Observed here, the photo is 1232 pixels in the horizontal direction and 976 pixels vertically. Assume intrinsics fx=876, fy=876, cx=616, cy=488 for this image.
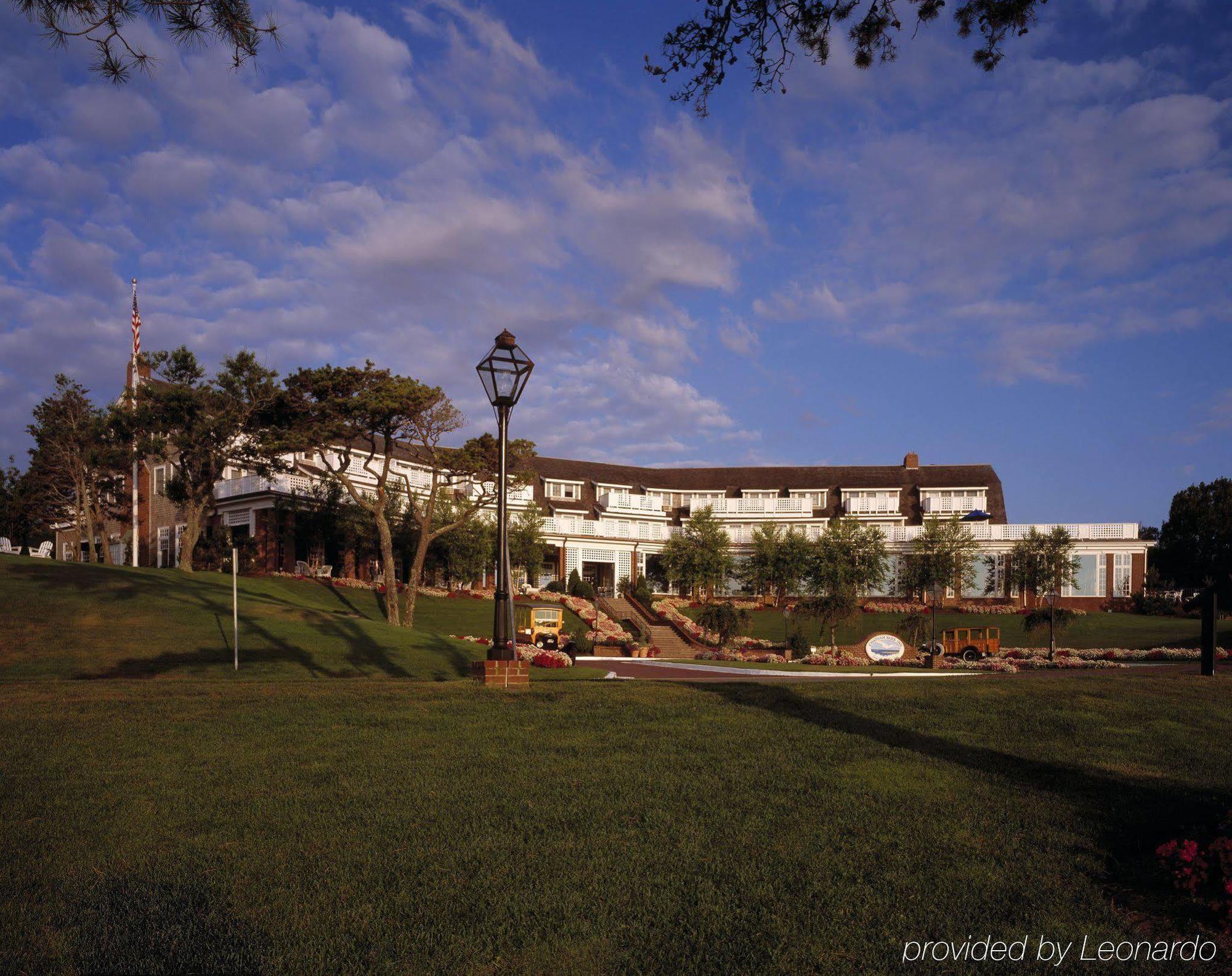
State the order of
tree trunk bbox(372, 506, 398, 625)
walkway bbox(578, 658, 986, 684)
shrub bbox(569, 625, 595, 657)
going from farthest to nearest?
1. shrub bbox(569, 625, 595, 657)
2. tree trunk bbox(372, 506, 398, 625)
3. walkway bbox(578, 658, 986, 684)

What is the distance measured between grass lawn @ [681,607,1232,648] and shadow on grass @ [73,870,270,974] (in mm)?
35413

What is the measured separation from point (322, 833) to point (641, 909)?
234 cm

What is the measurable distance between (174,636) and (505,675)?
13870mm

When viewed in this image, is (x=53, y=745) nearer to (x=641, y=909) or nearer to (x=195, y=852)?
(x=195, y=852)

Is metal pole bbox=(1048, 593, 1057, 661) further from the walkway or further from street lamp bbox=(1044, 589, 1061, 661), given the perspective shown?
the walkway

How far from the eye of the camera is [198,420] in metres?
38.6

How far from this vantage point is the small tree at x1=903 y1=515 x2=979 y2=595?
5153 cm

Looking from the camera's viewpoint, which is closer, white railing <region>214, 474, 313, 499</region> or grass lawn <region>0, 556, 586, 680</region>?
grass lawn <region>0, 556, 586, 680</region>

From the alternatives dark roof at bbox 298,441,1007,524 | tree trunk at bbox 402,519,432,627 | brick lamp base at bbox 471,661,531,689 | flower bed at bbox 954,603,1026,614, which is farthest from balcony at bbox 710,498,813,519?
brick lamp base at bbox 471,661,531,689

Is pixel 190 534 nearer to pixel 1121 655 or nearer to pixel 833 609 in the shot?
pixel 833 609

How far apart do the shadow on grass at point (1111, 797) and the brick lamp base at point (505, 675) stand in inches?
157

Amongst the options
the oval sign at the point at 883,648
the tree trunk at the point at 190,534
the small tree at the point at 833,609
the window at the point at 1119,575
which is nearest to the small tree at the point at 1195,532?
the window at the point at 1119,575

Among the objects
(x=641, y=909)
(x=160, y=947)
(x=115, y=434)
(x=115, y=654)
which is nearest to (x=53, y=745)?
(x=160, y=947)

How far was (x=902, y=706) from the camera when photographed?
408 inches
